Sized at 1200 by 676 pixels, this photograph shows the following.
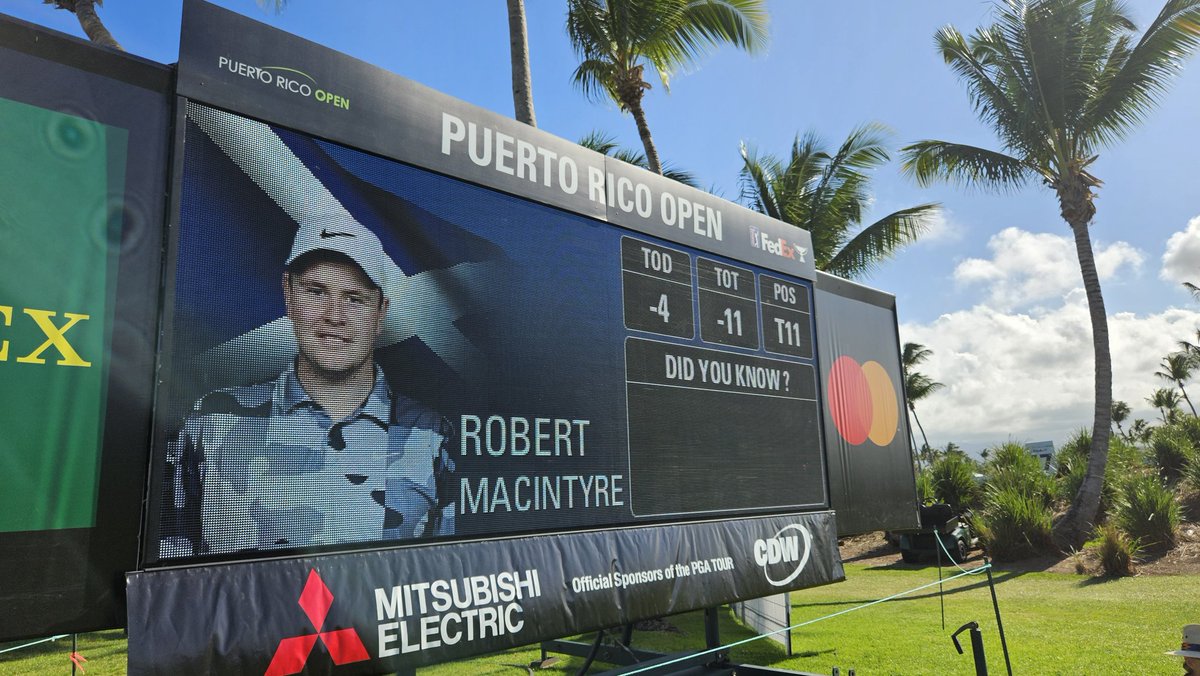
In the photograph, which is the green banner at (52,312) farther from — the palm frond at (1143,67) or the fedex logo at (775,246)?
the palm frond at (1143,67)

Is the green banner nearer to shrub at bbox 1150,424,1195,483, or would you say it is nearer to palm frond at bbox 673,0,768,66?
palm frond at bbox 673,0,768,66

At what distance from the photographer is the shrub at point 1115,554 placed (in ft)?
36.6

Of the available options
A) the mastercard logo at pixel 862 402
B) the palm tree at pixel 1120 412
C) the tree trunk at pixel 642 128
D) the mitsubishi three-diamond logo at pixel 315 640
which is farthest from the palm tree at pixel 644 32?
the palm tree at pixel 1120 412

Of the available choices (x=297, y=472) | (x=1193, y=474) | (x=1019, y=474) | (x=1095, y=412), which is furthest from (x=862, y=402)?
(x=1193, y=474)

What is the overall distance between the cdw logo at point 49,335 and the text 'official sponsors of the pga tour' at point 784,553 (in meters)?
3.48

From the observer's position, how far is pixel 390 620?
9.34ft

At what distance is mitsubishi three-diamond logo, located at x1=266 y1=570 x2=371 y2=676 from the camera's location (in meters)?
2.62

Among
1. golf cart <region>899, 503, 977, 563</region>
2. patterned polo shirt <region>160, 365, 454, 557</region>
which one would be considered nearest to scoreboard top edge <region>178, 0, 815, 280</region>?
patterned polo shirt <region>160, 365, 454, 557</region>

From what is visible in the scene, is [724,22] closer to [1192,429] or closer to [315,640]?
[315,640]

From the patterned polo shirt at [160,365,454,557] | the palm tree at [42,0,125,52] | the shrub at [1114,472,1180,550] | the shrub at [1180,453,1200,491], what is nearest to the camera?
the patterned polo shirt at [160,365,454,557]

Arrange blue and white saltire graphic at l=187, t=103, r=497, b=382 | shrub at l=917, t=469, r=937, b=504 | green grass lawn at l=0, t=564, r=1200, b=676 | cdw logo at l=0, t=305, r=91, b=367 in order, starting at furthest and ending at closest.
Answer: shrub at l=917, t=469, r=937, b=504, green grass lawn at l=0, t=564, r=1200, b=676, blue and white saltire graphic at l=187, t=103, r=497, b=382, cdw logo at l=0, t=305, r=91, b=367

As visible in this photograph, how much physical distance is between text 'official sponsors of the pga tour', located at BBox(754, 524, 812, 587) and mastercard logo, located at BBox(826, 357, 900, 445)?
103cm

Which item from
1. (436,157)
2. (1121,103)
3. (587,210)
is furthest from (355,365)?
(1121,103)

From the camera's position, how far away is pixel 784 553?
15.2 feet
